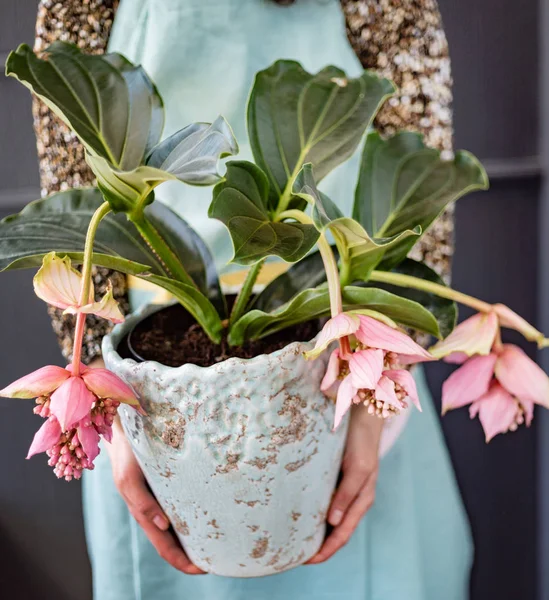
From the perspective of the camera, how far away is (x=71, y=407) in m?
0.23

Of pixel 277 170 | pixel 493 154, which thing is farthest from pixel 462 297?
pixel 493 154

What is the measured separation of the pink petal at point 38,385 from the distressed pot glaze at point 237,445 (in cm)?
5

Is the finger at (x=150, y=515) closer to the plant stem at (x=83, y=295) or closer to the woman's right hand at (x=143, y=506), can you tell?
the woman's right hand at (x=143, y=506)

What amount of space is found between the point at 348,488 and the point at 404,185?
19cm

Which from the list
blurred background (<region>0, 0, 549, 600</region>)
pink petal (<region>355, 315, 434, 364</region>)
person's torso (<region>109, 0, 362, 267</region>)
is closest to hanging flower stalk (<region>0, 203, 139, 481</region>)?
pink petal (<region>355, 315, 434, 364</region>)

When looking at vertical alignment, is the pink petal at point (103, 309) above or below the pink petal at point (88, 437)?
above

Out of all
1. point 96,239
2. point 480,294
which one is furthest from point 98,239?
point 480,294

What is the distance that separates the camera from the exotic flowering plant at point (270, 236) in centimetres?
25

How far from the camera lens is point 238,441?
288mm

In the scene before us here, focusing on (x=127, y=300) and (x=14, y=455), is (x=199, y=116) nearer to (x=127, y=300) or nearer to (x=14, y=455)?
(x=127, y=300)

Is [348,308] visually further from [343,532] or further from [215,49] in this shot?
[215,49]

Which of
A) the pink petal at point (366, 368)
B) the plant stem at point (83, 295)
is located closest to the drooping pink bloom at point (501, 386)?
the pink petal at point (366, 368)

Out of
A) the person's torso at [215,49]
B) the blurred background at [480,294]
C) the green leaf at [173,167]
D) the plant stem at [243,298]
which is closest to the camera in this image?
the green leaf at [173,167]

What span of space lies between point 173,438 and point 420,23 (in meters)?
0.35
